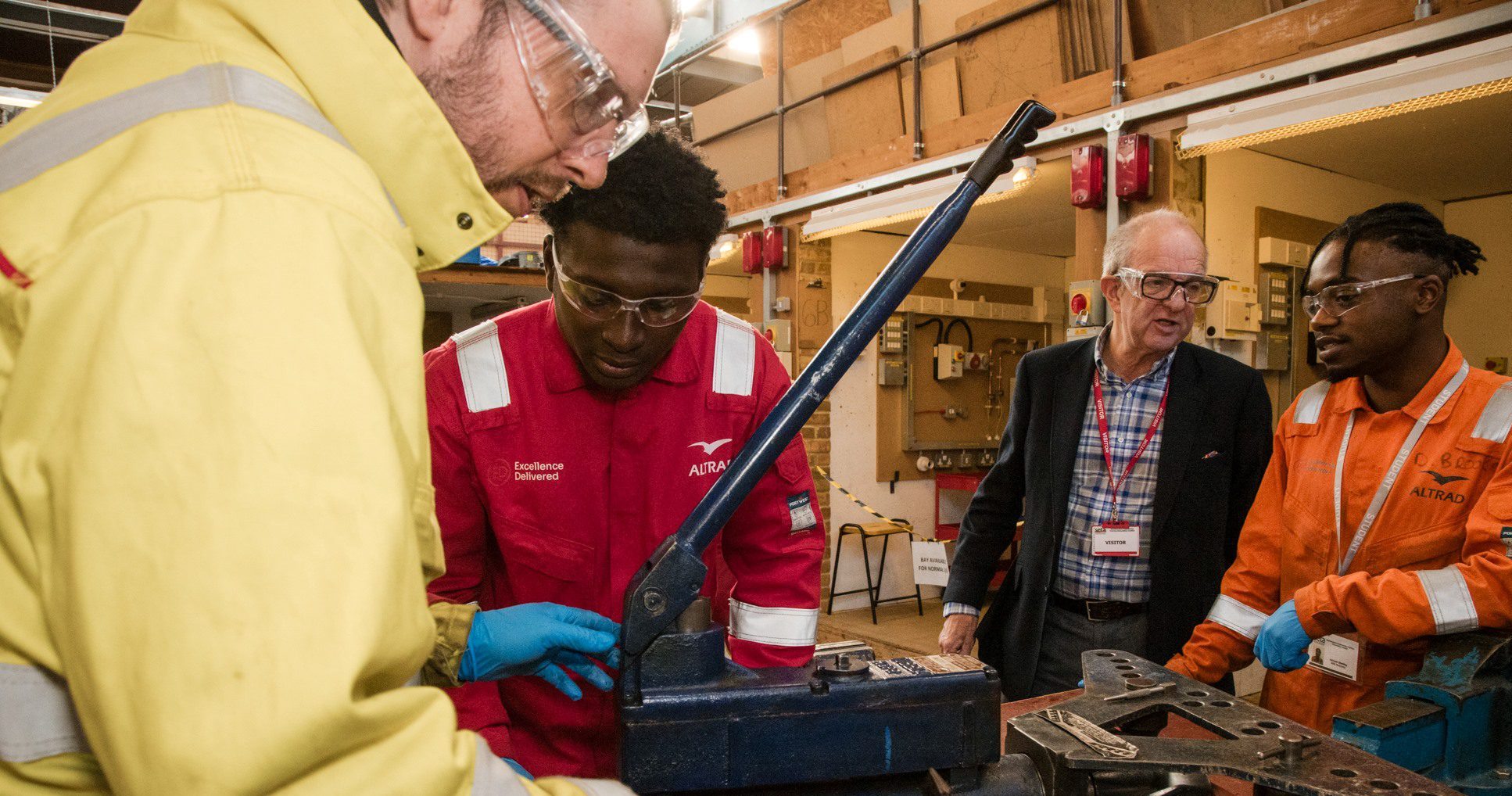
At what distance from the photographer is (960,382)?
6.37 metres

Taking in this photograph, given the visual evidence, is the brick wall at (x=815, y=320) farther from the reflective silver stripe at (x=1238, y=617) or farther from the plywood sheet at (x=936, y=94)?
the reflective silver stripe at (x=1238, y=617)

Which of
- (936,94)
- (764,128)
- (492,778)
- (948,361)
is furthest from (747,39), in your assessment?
(492,778)

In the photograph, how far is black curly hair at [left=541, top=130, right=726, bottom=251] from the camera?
1.37 metres

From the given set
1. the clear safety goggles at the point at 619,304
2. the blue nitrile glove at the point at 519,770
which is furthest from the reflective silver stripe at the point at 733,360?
the blue nitrile glove at the point at 519,770

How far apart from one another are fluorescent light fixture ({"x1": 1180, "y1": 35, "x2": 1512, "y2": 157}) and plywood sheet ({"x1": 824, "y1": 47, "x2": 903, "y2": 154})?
1778 mm

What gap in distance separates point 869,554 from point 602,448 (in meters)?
4.70

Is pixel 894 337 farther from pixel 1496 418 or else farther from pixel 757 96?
pixel 1496 418

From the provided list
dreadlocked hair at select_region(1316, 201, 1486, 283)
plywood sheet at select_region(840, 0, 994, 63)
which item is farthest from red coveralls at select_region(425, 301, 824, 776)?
plywood sheet at select_region(840, 0, 994, 63)

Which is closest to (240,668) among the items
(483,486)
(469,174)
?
(469,174)

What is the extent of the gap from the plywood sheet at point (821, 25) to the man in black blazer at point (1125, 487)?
3309mm

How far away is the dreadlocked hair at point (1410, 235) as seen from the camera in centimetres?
183

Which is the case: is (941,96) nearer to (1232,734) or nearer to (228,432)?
(1232,734)

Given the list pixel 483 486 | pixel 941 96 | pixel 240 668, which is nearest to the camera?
pixel 240 668

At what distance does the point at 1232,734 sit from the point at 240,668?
1.06 meters
